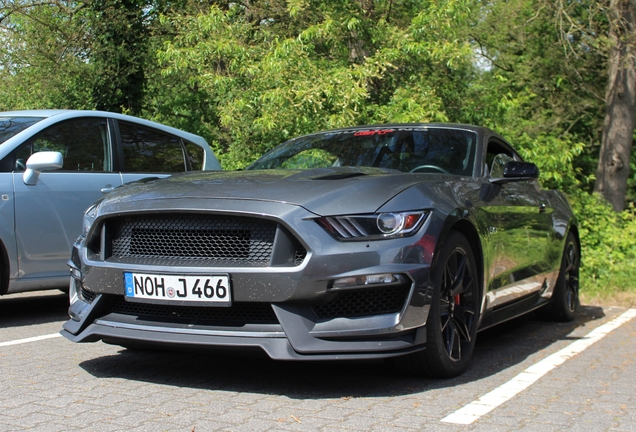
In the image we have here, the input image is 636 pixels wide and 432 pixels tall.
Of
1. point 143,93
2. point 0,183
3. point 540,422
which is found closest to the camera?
point 540,422

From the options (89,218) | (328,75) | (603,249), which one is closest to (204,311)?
(89,218)

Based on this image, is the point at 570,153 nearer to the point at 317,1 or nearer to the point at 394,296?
the point at 317,1

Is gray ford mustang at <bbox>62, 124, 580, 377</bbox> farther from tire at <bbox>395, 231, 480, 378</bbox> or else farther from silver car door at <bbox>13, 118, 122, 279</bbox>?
silver car door at <bbox>13, 118, 122, 279</bbox>

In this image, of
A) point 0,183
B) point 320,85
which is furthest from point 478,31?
point 0,183

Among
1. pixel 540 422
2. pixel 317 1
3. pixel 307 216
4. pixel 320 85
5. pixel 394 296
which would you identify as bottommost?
pixel 540 422

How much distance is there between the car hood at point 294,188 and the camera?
12.9 feet

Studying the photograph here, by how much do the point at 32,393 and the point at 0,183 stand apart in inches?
101

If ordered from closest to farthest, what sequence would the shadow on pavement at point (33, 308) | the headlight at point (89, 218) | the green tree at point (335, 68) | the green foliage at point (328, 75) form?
1. the headlight at point (89, 218)
2. the shadow on pavement at point (33, 308)
3. the green foliage at point (328, 75)
4. the green tree at point (335, 68)

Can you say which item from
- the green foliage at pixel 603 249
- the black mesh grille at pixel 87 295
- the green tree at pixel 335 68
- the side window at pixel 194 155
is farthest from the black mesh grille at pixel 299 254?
the green tree at pixel 335 68

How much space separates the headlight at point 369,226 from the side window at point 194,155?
429cm

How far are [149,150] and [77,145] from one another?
83 centimetres

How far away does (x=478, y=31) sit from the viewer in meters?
24.1

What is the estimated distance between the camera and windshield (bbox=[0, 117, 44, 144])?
6445 millimetres

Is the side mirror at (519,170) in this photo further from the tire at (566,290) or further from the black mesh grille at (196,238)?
the black mesh grille at (196,238)
